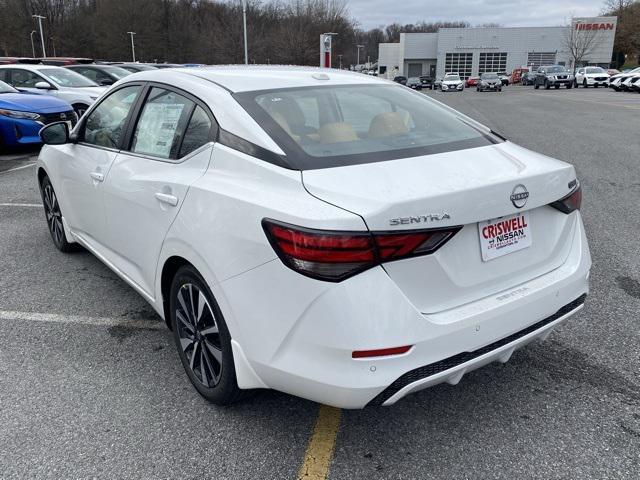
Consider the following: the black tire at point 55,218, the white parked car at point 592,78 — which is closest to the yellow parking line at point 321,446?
the black tire at point 55,218

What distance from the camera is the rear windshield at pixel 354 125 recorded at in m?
2.50

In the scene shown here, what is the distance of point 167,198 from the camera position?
2781 mm

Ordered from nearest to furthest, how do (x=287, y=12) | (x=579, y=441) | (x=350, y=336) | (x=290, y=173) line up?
(x=350, y=336) → (x=290, y=173) → (x=579, y=441) → (x=287, y=12)

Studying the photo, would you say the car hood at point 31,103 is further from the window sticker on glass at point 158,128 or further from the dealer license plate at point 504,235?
the dealer license plate at point 504,235

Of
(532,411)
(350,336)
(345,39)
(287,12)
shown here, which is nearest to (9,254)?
(350,336)

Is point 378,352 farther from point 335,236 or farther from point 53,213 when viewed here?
point 53,213

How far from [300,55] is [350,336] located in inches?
2775

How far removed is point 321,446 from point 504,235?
4.09 ft

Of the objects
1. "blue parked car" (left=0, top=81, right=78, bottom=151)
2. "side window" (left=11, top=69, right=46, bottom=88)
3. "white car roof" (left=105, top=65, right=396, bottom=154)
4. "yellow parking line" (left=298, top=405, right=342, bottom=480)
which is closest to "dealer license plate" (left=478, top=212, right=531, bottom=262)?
"white car roof" (left=105, top=65, right=396, bottom=154)

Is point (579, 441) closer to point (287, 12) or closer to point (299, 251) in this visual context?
point (299, 251)

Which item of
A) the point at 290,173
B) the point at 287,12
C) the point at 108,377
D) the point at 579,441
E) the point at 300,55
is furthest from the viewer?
the point at 287,12

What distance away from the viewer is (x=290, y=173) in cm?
228

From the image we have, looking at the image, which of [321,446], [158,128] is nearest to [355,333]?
[321,446]

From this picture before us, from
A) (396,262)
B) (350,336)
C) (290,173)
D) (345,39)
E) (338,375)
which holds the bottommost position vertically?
(338,375)
